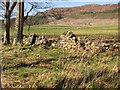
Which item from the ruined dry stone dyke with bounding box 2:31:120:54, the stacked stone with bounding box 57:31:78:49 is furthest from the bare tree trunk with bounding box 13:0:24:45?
the stacked stone with bounding box 57:31:78:49

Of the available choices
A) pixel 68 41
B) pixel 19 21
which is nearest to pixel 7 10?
pixel 19 21

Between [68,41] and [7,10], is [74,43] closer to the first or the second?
[68,41]

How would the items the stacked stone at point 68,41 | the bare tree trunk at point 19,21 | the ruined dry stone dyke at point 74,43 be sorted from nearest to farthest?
1. the ruined dry stone dyke at point 74,43
2. the stacked stone at point 68,41
3. the bare tree trunk at point 19,21

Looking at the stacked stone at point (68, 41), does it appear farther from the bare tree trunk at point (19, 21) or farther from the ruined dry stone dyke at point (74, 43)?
the bare tree trunk at point (19, 21)

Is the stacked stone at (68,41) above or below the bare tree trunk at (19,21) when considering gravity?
below

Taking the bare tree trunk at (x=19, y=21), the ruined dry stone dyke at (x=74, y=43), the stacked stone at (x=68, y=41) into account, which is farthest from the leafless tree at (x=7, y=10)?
the stacked stone at (x=68, y=41)

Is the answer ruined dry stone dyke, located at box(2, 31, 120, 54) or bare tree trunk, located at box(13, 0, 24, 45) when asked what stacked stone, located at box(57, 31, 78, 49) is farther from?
bare tree trunk, located at box(13, 0, 24, 45)

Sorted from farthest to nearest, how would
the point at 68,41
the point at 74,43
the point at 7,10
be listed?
1. the point at 7,10
2. the point at 68,41
3. the point at 74,43

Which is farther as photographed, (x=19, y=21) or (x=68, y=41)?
(x=19, y=21)

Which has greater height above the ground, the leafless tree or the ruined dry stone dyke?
the leafless tree

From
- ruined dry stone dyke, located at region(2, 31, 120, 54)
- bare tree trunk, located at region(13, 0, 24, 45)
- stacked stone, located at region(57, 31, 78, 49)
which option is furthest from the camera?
bare tree trunk, located at region(13, 0, 24, 45)

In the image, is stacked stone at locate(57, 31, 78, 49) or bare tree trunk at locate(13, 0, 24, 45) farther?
bare tree trunk at locate(13, 0, 24, 45)

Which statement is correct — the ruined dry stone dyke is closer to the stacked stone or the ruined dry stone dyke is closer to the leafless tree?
the stacked stone

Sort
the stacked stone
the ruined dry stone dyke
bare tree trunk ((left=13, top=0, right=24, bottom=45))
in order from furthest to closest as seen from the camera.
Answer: bare tree trunk ((left=13, top=0, right=24, bottom=45))
the stacked stone
the ruined dry stone dyke
